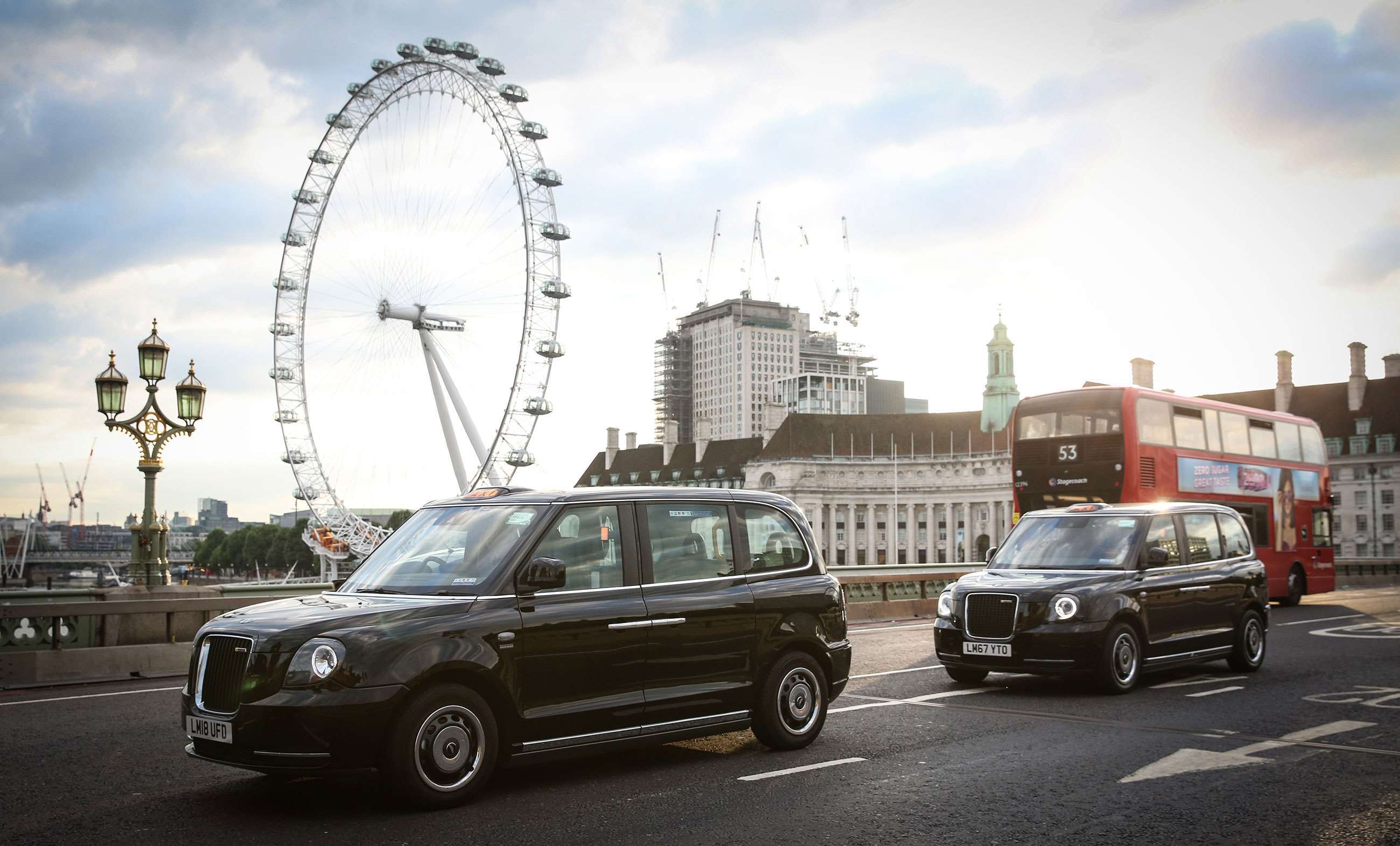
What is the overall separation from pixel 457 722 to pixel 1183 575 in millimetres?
9772

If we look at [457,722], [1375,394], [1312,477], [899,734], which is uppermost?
[1375,394]

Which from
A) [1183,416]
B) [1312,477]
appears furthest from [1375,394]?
[1183,416]

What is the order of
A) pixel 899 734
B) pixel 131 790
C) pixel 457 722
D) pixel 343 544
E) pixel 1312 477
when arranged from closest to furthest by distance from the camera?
1. pixel 457 722
2. pixel 131 790
3. pixel 899 734
4. pixel 1312 477
5. pixel 343 544

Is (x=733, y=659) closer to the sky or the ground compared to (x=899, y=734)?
closer to the sky

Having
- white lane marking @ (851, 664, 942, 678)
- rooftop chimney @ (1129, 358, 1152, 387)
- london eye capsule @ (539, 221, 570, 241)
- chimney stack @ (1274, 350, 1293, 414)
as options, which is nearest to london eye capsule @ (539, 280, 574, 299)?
london eye capsule @ (539, 221, 570, 241)

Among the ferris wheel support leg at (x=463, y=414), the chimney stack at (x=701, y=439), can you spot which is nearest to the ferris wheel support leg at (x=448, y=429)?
the ferris wheel support leg at (x=463, y=414)

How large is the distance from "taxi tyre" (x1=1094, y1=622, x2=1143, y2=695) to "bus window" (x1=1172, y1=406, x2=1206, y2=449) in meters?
15.3

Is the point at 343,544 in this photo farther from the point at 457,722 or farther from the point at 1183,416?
the point at 457,722

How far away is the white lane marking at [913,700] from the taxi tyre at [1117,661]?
1206mm

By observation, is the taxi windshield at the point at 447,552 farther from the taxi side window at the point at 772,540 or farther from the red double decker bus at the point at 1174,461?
the red double decker bus at the point at 1174,461

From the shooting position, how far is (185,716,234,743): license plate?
710 cm

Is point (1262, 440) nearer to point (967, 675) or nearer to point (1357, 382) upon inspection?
point (967, 675)

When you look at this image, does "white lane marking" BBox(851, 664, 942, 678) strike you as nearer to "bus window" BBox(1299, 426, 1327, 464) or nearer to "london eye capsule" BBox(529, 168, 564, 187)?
"bus window" BBox(1299, 426, 1327, 464)

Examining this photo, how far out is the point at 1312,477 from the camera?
3353cm
